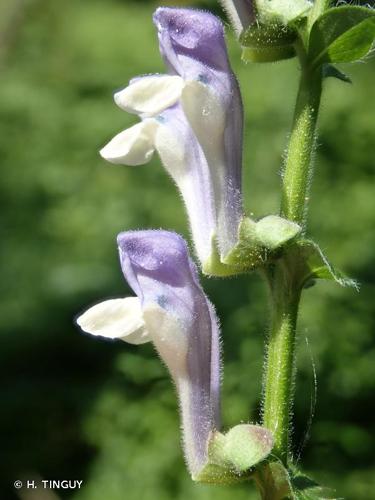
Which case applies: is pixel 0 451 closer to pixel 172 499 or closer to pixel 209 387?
pixel 172 499

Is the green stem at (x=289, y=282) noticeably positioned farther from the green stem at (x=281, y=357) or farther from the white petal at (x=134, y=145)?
the white petal at (x=134, y=145)

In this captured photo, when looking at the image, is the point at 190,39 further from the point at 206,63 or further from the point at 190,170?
the point at 190,170

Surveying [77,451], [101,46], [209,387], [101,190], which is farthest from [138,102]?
[101,46]

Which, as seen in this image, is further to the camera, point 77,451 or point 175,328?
point 77,451

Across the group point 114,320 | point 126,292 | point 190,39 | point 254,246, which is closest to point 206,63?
point 190,39

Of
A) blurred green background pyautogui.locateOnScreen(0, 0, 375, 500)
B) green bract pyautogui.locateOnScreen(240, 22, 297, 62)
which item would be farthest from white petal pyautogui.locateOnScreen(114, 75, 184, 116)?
blurred green background pyautogui.locateOnScreen(0, 0, 375, 500)
